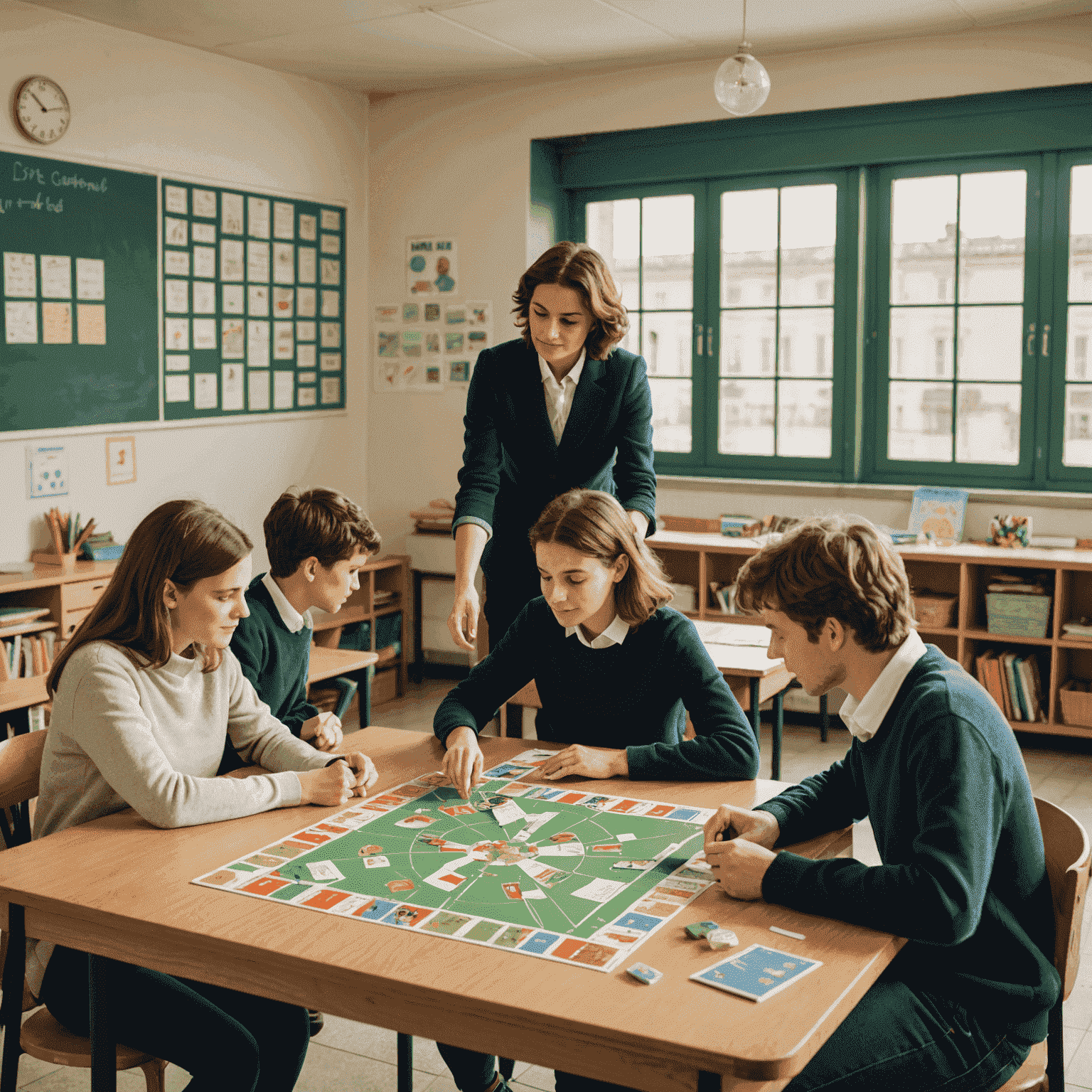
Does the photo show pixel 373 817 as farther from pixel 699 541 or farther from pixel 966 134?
pixel 966 134

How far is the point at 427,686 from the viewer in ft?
20.7

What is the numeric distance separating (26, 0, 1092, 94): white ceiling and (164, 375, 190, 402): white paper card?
1399mm

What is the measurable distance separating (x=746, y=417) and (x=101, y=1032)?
4.83 m

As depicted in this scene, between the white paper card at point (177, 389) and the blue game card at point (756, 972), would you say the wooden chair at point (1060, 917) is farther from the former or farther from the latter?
the white paper card at point (177, 389)

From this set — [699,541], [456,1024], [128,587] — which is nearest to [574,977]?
[456,1024]

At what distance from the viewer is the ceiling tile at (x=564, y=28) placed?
15.7 feet

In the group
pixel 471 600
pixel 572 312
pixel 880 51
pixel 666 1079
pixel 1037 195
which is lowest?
pixel 666 1079

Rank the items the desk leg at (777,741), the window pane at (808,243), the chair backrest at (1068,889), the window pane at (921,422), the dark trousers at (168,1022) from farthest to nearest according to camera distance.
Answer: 1. the window pane at (808,243)
2. the window pane at (921,422)
3. the desk leg at (777,741)
4. the dark trousers at (168,1022)
5. the chair backrest at (1068,889)

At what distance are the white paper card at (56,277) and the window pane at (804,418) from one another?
3160mm

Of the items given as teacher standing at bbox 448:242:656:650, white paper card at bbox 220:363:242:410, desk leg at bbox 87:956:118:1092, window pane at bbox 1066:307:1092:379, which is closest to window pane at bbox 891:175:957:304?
window pane at bbox 1066:307:1092:379

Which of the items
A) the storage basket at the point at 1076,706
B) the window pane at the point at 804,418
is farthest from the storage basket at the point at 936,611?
the window pane at the point at 804,418

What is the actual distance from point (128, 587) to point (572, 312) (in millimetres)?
1126

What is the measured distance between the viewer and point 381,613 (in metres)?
6.02

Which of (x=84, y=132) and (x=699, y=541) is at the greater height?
(x=84, y=132)
